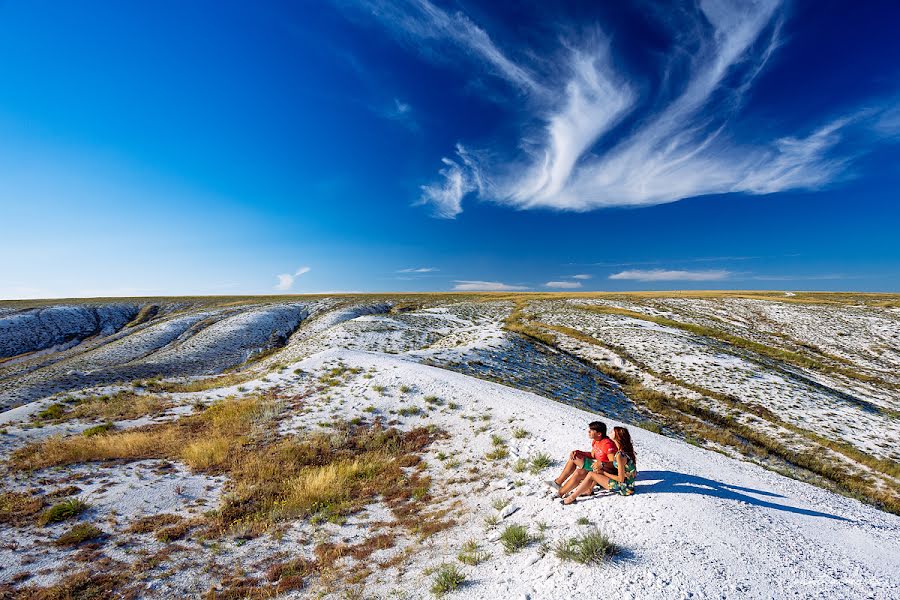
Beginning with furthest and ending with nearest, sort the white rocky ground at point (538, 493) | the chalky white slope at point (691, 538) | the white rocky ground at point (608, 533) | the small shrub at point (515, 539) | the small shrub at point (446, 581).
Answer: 1. the small shrub at point (515, 539)
2. the small shrub at point (446, 581)
3. the white rocky ground at point (538, 493)
4. the white rocky ground at point (608, 533)
5. the chalky white slope at point (691, 538)

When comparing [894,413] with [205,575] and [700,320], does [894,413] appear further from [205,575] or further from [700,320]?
[205,575]

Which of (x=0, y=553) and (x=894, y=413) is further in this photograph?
(x=894, y=413)

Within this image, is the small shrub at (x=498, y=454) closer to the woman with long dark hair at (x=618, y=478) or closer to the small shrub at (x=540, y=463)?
the small shrub at (x=540, y=463)

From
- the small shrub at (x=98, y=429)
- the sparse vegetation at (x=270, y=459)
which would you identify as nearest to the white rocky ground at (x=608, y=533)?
the sparse vegetation at (x=270, y=459)

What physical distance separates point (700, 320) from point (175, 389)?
62508 millimetres

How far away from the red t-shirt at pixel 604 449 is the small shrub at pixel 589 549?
2.40 m

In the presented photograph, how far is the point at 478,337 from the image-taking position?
35.8 metres

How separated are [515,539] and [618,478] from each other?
9.31ft

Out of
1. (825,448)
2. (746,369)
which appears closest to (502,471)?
(825,448)

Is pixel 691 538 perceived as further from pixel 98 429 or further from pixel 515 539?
pixel 98 429

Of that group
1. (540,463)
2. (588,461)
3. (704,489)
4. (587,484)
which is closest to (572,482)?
(587,484)

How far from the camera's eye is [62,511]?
9.12 metres

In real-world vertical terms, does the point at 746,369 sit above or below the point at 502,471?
below

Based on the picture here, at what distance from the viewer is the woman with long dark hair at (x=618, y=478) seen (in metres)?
8.30
